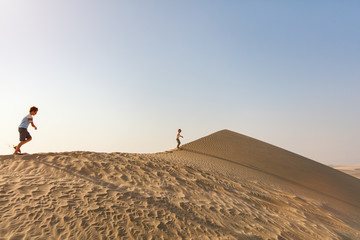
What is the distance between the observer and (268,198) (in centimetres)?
897

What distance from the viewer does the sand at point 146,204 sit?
179 inches

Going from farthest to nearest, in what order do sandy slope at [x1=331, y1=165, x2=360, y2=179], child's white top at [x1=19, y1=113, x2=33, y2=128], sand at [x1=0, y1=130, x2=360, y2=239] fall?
1. sandy slope at [x1=331, y1=165, x2=360, y2=179]
2. child's white top at [x1=19, y1=113, x2=33, y2=128]
3. sand at [x1=0, y1=130, x2=360, y2=239]

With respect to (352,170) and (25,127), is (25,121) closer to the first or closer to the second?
(25,127)

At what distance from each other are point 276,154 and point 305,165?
2.19 m

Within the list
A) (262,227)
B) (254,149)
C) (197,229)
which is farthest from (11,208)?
(254,149)

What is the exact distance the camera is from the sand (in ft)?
14.9

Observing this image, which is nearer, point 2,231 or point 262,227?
point 2,231

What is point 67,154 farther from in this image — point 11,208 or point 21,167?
point 11,208

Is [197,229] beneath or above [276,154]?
beneath

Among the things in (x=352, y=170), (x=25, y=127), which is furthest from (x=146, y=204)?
(x=352, y=170)

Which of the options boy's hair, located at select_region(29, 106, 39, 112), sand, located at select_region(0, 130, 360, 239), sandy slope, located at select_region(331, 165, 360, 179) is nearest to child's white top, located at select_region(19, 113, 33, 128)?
boy's hair, located at select_region(29, 106, 39, 112)

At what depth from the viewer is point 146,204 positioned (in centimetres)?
569

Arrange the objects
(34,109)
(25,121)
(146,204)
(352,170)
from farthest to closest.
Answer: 1. (352,170)
2. (34,109)
3. (25,121)
4. (146,204)

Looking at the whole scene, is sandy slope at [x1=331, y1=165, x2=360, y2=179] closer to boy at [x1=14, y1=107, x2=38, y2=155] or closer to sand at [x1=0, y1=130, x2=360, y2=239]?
sand at [x1=0, y1=130, x2=360, y2=239]
